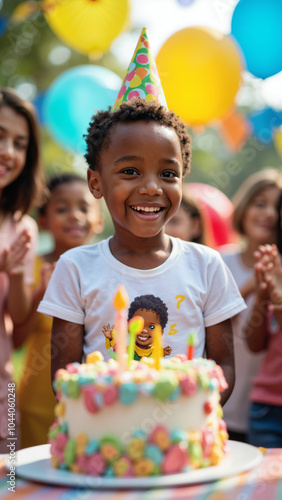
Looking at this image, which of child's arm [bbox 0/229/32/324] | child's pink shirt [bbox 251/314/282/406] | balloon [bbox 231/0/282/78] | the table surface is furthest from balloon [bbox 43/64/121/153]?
the table surface

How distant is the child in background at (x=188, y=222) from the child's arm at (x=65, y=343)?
2004 millimetres

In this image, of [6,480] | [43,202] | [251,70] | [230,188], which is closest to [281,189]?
[251,70]

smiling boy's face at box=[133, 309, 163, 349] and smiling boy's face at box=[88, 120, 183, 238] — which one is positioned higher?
smiling boy's face at box=[88, 120, 183, 238]

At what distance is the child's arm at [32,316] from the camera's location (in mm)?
3297

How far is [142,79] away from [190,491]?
1450 millimetres

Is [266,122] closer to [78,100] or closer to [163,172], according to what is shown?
[78,100]

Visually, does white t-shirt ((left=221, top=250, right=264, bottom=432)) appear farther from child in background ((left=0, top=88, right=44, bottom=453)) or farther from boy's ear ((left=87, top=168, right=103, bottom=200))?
boy's ear ((left=87, top=168, right=103, bottom=200))

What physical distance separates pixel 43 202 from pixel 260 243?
4.41ft

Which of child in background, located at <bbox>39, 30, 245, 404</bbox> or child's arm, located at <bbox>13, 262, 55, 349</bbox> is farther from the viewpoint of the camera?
child's arm, located at <bbox>13, 262, 55, 349</bbox>

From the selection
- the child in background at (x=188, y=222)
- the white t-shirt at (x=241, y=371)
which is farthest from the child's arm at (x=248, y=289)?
the child in background at (x=188, y=222)

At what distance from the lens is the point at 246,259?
13.1 ft

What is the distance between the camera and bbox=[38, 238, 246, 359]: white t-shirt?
6.92 feet

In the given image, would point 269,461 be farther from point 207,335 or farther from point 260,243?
point 260,243

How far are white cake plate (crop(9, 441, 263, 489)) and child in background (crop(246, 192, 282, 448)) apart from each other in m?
1.48
